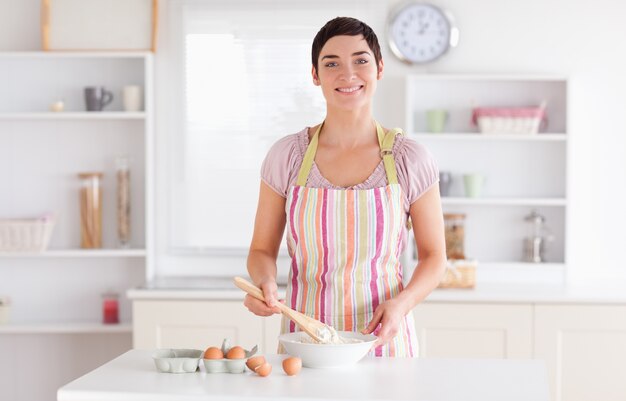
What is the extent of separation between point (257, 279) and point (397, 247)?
1.26 feet

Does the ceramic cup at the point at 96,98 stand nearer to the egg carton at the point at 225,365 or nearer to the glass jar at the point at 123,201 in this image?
the glass jar at the point at 123,201

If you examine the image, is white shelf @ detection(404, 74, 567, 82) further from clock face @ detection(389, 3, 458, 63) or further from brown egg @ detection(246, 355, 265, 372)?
brown egg @ detection(246, 355, 265, 372)

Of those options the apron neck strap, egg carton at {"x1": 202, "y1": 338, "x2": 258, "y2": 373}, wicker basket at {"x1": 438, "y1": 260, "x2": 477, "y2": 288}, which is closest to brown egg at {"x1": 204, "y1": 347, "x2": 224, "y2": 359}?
egg carton at {"x1": 202, "y1": 338, "x2": 258, "y2": 373}

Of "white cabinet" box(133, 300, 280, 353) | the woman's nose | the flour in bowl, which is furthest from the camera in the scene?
"white cabinet" box(133, 300, 280, 353)

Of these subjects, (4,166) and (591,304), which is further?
(4,166)

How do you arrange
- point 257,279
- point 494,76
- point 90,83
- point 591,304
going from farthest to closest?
point 90,83 → point 494,76 → point 591,304 → point 257,279

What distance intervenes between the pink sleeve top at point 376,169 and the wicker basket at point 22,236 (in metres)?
2.23

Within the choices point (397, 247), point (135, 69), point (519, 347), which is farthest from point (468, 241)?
point (397, 247)

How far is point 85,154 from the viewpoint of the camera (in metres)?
4.59

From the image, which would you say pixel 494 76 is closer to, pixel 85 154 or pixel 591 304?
pixel 591 304

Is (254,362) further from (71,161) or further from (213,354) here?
(71,161)

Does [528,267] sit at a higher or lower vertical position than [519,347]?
higher

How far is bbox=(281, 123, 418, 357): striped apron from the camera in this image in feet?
7.83

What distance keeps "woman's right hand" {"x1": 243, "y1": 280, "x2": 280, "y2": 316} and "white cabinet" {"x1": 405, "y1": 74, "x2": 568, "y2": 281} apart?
7.31 ft
